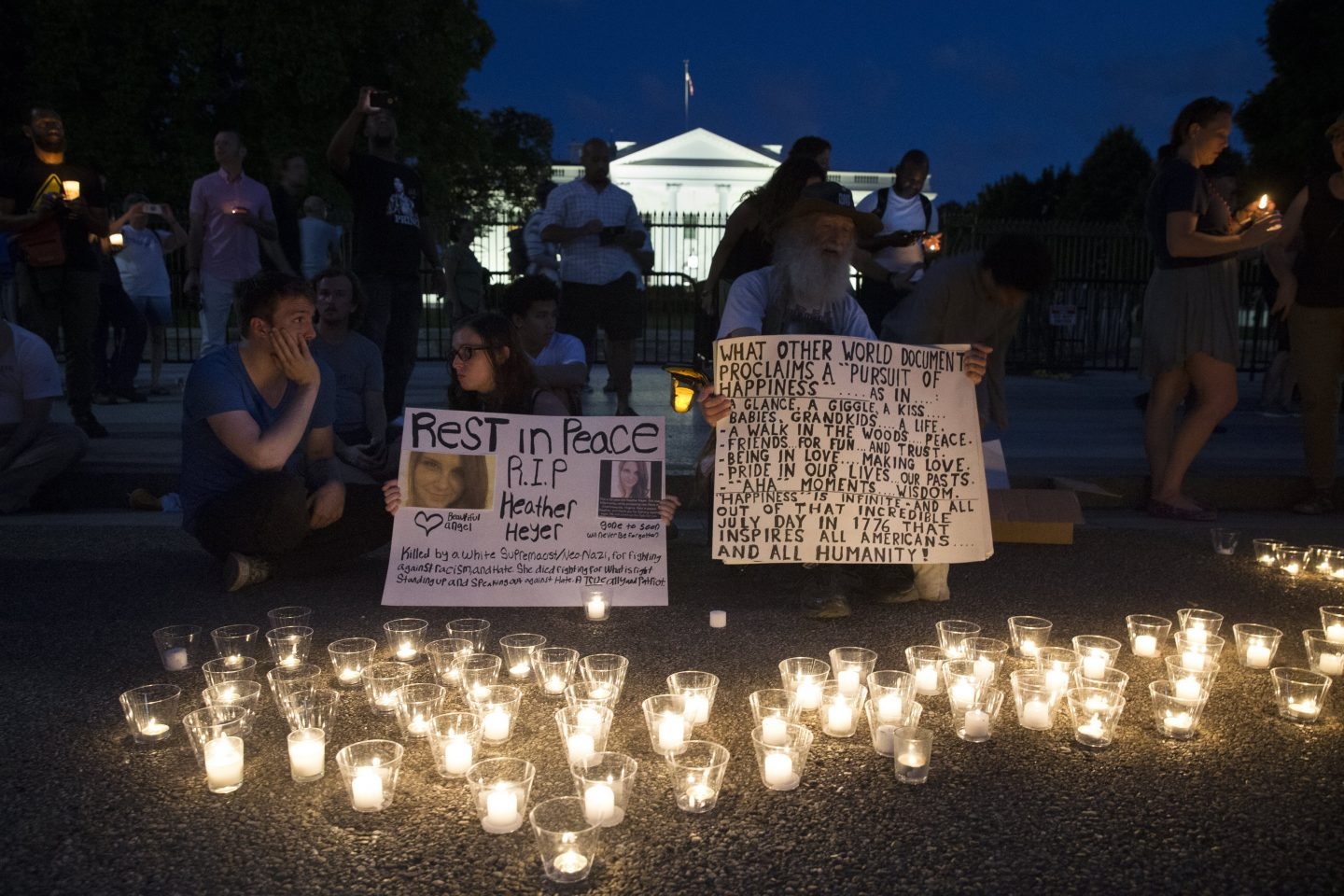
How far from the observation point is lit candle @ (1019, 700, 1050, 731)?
3.45 metres

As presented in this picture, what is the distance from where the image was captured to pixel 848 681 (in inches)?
140

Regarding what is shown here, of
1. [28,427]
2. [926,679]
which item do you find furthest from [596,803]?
[28,427]

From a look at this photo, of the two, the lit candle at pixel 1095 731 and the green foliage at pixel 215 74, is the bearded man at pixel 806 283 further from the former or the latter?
the green foliage at pixel 215 74

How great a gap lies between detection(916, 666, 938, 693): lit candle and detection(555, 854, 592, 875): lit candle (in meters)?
1.65

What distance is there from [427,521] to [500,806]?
233cm

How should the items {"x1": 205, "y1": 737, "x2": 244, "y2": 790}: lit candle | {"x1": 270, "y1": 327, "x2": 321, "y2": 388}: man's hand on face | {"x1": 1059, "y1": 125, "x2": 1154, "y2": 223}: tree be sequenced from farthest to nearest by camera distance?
{"x1": 1059, "y1": 125, "x2": 1154, "y2": 223}: tree → {"x1": 270, "y1": 327, "x2": 321, "y2": 388}: man's hand on face → {"x1": 205, "y1": 737, "x2": 244, "y2": 790}: lit candle

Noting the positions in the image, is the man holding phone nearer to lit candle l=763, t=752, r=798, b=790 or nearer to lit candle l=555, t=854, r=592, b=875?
lit candle l=763, t=752, r=798, b=790

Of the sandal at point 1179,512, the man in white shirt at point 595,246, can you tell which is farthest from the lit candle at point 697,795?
the man in white shirt at point 595,246

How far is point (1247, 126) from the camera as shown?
35781 millimetres

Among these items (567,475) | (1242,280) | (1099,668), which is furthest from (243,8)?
(1099,668)

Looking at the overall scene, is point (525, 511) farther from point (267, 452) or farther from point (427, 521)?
point (267, 452)

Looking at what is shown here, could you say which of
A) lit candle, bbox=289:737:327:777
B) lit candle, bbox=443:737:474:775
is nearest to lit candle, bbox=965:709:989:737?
lit candle, bbox=443:737:474:775

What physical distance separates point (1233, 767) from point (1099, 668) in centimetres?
61

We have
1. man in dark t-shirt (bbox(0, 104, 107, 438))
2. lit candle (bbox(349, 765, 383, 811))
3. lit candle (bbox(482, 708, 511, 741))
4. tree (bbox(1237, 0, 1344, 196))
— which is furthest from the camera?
tree (bbox(1237, 0, 1344, 196))
